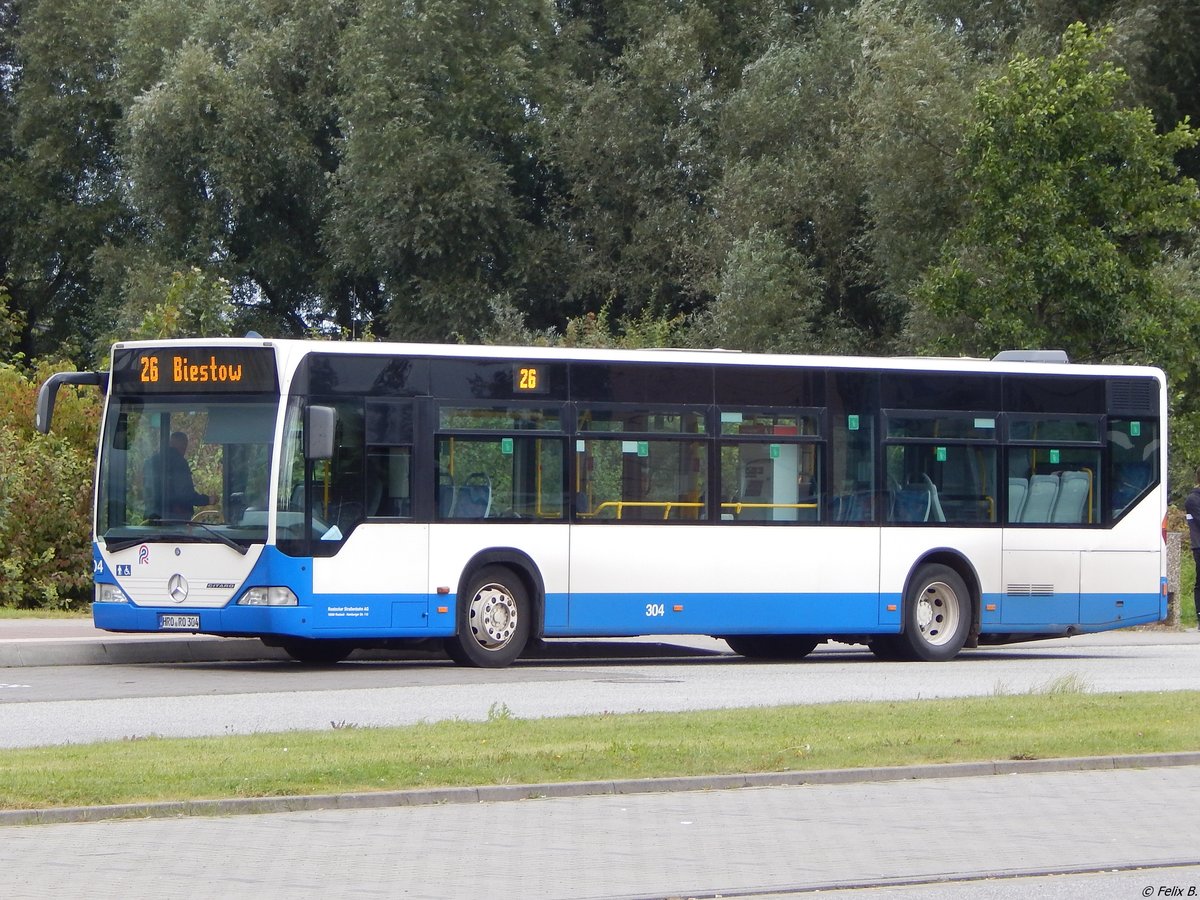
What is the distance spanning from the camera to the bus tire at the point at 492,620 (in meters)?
17.6

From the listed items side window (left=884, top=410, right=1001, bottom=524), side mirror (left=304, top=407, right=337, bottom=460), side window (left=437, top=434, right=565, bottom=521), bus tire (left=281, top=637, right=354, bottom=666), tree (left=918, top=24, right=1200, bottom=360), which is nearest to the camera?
side mirror (left=304, top=407, right=337, bottom=460)

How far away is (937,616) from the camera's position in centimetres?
1975

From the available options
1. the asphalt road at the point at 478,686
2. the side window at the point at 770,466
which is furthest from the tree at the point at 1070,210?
the side window at the point at 770,466

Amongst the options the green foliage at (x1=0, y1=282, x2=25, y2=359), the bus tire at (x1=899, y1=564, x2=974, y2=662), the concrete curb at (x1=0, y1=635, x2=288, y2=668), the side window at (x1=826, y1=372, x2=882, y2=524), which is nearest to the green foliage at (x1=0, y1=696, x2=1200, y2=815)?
the side window at (x1=826, y1=372, x2=882, y2=524)

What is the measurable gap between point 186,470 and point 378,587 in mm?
1964

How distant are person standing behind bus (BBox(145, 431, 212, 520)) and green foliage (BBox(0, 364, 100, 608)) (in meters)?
6.88

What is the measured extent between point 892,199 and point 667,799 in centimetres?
3049

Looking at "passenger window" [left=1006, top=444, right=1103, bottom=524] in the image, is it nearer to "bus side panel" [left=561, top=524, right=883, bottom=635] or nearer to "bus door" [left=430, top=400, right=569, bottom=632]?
"bus side panel" [left=561, top=524, right=883, bottom=635]

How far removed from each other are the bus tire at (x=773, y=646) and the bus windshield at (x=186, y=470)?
231 inches

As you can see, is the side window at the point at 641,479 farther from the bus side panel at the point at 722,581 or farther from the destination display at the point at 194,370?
the destination display at the point at 194,370

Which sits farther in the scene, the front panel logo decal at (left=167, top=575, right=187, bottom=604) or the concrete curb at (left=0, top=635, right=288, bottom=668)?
the concrete curb at (left=0, top=635, right=288, bottom=668)

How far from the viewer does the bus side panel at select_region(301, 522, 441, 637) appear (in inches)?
661

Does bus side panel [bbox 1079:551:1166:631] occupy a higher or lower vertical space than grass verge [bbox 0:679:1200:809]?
higher

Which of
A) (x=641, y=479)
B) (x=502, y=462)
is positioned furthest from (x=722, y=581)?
(x=502, y=462)
